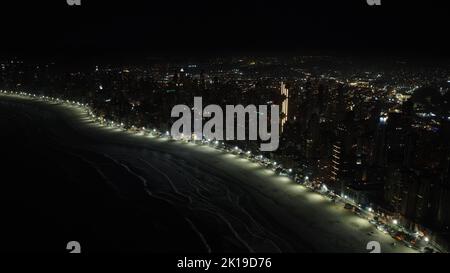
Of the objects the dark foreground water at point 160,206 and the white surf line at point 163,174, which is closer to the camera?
the dark foreground water at point 160,206

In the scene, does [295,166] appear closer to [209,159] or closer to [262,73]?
[209,159]

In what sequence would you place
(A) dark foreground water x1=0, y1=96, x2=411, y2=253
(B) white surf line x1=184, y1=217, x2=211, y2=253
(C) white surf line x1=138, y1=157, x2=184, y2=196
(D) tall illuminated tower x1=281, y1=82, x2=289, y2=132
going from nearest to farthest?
(B) white surf line x1=184, y1=217, x2=211, y2=253
(A) dark foreground water x1=0, y1=96, x2=411, y2=253
(C) white surf line x1=138, y1=157, x2=184, y2=196
(D) tall illuminated tower x1=281, y1=82, x2=289, y2=132

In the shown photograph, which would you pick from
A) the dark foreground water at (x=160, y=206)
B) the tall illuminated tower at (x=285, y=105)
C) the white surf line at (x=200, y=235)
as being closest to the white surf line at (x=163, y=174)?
the dark foreground water at (x=160, y=206)

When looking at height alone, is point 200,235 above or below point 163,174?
below

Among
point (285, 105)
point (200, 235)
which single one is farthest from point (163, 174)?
point (285, 105)

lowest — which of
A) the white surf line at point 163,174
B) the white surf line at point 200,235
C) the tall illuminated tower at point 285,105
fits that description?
the white surf line at point 200,235

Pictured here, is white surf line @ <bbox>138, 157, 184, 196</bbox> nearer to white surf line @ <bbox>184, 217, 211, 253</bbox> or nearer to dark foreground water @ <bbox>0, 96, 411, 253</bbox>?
dark foreground water @ <bbox>0, 96, 411, 253</bbox>

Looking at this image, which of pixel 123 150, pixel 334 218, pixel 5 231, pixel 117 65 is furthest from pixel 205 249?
pixel 117 65

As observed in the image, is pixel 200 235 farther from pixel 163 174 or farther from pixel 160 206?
pixel 163 174

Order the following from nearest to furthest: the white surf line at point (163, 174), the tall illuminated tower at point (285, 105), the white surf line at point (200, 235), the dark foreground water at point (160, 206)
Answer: the white surf line at point (200, 235), the dark foreground water at point (160, 206), the white surf line at point (163, 174), the tall illuminated tower at point (285, 105)

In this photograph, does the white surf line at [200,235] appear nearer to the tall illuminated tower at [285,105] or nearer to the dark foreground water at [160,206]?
the dark foreground water at [160,206]

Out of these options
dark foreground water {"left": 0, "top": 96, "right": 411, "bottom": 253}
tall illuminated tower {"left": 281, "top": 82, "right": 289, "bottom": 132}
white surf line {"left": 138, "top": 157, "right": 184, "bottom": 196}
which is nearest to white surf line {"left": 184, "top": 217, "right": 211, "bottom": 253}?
dark foreground water {"left": 0, "top": 96, "right": 411, "bottom": 253}

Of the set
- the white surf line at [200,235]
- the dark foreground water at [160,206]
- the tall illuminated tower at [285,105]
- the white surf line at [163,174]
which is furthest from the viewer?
the tall illuminated tower at [285,105]
